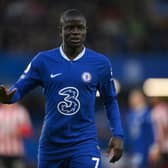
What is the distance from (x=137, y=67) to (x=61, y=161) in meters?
12.4

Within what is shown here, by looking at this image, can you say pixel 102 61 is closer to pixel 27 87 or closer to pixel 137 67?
pixel 27 87

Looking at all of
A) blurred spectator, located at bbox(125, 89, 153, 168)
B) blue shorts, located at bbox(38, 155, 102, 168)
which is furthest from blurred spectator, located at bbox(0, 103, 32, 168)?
blue shorts, located at bbox(38, 155, 102, 168)

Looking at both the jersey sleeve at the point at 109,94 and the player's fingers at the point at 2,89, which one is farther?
the jersey sleeve at the point at 109,94

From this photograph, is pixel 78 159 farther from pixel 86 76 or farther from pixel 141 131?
pixel 141 131

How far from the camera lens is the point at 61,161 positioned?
7.70 m

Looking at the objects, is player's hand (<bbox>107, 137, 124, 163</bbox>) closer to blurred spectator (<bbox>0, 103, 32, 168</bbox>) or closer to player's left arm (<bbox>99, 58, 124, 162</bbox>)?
player's left arm (<bbox>99, 58, 124, 162</bbox>)

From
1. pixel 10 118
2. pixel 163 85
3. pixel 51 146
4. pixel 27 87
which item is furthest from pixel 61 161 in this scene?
pixel 163 85

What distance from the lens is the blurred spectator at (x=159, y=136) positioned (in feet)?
45.4

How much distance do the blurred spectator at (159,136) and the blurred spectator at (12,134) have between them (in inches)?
80.3

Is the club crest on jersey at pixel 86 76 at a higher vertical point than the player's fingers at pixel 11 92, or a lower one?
higher

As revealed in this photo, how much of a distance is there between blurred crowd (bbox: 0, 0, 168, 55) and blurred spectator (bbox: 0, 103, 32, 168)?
220 inches

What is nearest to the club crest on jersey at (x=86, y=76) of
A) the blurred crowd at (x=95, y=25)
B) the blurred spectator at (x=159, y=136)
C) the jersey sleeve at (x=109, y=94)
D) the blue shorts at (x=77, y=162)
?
the jersey sleeve at (x=109, y=94)

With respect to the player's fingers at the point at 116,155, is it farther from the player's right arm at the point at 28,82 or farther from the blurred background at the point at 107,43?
the blurred background at the point at 107,43

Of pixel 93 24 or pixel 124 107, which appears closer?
pixel 124 107
